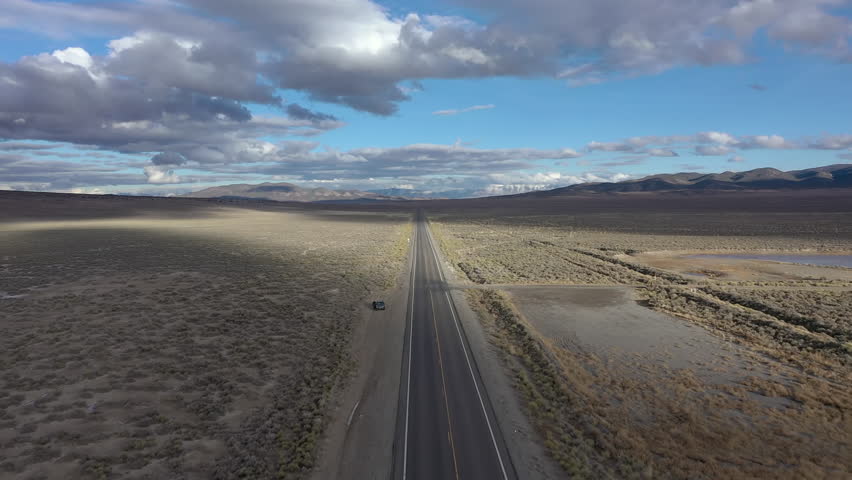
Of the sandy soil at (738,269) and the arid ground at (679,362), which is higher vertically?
the sandy soil at (738,269)

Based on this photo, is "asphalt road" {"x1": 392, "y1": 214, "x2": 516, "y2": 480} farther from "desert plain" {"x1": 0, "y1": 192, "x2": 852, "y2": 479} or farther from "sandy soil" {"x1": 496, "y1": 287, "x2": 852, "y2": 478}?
"sandy soil" {"x1": 496, "y1": 287, "x2": 852, "y2": 478}

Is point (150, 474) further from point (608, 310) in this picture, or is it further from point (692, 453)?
point (608, 310)

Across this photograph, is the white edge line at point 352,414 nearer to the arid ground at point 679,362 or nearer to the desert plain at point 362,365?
the desert plain at point 362,365

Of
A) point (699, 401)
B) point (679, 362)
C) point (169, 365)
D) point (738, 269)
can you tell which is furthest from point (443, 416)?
point (738, 269)

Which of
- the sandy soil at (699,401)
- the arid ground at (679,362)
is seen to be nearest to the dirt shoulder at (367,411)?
the arid ground at (679,362)

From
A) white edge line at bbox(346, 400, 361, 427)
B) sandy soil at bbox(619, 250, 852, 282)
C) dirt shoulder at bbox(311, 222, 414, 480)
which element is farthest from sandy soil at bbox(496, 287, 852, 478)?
sandy soil at bbox(619, 250, 852, 282)

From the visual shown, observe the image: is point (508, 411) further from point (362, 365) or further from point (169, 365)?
point (169, 365)
